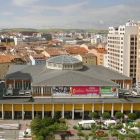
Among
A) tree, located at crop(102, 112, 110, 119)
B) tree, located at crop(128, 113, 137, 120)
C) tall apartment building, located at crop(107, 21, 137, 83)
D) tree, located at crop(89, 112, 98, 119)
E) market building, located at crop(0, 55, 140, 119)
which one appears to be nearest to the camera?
tree, located at crop(128, 113, 137, 120)

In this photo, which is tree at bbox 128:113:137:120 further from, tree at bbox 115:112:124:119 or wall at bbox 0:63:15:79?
wall at bbox 0:63:15:79

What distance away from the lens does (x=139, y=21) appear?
236 feet

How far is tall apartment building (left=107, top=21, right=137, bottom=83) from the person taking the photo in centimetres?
7606

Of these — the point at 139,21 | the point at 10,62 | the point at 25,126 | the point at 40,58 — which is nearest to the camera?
the point at 25,126

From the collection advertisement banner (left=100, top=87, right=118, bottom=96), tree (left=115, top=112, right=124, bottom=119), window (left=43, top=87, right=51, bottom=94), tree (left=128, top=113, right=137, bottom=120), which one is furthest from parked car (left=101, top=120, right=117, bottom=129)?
window (left=43, top=87, right=51, bottom=94)

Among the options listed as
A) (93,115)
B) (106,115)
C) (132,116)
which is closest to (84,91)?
(93,115)

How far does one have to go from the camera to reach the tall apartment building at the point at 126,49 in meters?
76.1

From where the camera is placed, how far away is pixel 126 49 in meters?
77.6

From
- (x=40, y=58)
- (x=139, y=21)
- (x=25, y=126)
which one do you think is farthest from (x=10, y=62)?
(x=25, y=126)

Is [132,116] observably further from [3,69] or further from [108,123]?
[3,69]

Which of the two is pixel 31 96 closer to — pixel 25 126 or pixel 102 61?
pixel 25 126

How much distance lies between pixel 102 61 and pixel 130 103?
56841mm

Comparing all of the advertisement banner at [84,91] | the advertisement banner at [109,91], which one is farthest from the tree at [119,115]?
the advertisement banner at [84,91]

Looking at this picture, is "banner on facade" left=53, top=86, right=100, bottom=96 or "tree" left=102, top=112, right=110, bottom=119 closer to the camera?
"tree" left=102, top=112, right=110, bottom=119
